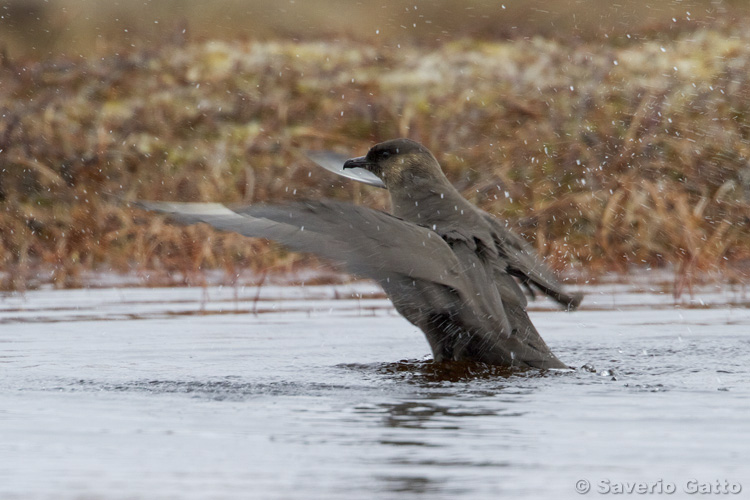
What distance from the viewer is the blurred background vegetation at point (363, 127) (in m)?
10.2

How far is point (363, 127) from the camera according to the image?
45.3ft

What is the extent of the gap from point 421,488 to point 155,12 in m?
18.7

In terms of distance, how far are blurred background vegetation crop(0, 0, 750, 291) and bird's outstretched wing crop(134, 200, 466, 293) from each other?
3.83 metres

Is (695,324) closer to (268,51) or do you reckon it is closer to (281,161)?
(281,161)

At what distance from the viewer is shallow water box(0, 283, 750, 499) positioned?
10.2ft

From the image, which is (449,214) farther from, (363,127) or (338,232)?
(363,127)

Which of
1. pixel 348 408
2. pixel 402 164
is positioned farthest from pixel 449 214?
pixel 348 408

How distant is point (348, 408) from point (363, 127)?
32.1ft

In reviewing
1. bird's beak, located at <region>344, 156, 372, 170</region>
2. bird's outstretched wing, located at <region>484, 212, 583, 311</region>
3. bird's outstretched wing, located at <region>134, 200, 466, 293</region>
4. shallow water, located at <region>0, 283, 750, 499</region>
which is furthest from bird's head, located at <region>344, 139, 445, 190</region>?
bird's outstretched wing, located at <region>134, 200, 466, 293</region>

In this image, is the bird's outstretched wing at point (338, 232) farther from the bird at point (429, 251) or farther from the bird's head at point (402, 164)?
the bird's head at point (402, 164)

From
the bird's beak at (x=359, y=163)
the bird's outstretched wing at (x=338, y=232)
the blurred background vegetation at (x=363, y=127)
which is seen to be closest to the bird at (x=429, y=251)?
the bird's outstretched wing at (x=338, y=232)

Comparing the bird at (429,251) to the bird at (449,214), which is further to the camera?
the bird at (449,214)

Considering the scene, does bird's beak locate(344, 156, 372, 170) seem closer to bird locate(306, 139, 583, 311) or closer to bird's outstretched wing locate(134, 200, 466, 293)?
bird locate(306, 139, 583, 311)

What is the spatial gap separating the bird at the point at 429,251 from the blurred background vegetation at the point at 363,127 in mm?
2874
